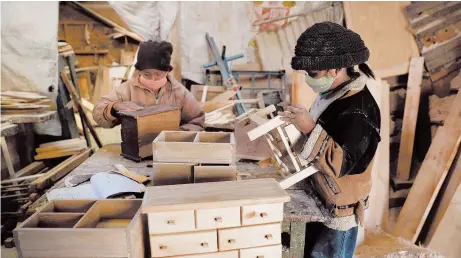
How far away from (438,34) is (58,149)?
6.01 meters

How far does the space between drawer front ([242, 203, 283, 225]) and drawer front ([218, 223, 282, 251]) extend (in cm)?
3

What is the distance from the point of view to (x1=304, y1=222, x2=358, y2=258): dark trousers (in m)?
1.89

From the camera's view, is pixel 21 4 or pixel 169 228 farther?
pixel 21 4

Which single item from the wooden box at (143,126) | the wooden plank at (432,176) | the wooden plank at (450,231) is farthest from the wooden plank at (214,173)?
the wooden plank at (432,176)

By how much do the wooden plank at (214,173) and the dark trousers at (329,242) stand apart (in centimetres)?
66

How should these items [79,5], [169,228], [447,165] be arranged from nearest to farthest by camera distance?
[169,228], [447,165], [79,5]

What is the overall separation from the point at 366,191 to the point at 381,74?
3662 millimetres

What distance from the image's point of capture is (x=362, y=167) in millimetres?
1713

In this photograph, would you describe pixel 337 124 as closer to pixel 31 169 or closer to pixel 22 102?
pixel 22 102

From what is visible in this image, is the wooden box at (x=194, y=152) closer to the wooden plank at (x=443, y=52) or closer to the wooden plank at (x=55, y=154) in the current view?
the wooden plank at (x=55, y=154)

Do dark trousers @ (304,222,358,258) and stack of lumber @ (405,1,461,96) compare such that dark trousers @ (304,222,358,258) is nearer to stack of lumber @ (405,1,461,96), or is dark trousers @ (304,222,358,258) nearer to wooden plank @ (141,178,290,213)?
wooden plank @ (141,178,290,213)

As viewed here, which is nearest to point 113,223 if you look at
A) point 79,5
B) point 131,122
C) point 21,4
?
point 131,122

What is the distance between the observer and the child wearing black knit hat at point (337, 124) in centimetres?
159

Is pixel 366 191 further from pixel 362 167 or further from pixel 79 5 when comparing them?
pixel 79 5
